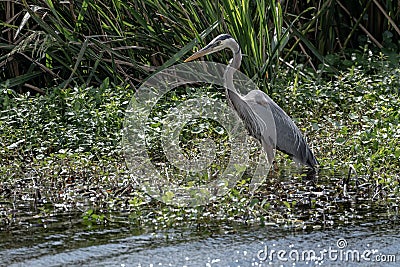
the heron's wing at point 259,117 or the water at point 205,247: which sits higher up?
the heron's wing at point 259,117

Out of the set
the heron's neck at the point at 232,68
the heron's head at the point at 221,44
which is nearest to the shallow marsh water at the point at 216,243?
the heron's neck at the point at 232,68

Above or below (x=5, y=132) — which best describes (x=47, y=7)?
above

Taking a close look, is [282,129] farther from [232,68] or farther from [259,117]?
[232,68]

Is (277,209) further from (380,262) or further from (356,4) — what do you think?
(356,4)

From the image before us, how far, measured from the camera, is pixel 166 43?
7457 mm

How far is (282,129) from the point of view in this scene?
6.18 meters

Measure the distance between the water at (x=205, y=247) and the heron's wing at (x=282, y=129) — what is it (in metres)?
1.47

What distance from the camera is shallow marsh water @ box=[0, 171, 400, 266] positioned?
4082 millimetres

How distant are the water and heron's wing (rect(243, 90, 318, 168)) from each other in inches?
57.7

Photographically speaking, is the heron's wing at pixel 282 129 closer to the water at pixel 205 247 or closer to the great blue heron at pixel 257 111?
the great blue heron at pixel 257 111

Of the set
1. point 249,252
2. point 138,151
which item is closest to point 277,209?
point 249,252

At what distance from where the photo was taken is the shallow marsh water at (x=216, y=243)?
4.08 m

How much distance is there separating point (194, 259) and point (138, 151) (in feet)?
6.81

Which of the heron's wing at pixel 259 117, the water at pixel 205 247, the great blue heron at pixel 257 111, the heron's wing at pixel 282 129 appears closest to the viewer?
the water at pixel 205 247
